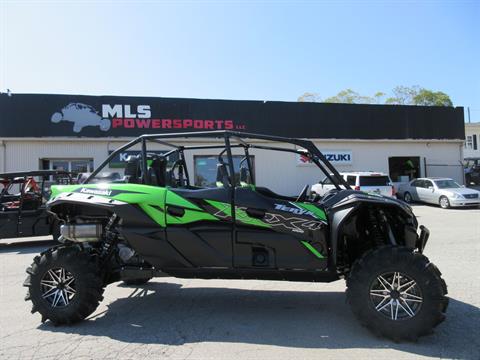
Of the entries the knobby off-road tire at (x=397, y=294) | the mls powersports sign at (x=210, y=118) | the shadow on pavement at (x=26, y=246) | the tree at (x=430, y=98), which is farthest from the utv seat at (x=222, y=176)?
the tree at (x=430, y=98)

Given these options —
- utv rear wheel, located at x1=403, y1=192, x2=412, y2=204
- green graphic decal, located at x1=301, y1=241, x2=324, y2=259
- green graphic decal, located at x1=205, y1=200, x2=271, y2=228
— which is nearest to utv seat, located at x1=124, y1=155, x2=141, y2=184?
green graphic decal, located at x1=205, y1=200, x2=271, y2=228

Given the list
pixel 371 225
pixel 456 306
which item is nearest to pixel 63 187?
pixel 371 225

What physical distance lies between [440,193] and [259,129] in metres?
9.33

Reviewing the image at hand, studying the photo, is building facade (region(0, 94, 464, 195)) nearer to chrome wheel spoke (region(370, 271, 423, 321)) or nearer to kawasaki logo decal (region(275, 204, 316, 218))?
kawasaki logo decal (region(275, 204, 316, 218))

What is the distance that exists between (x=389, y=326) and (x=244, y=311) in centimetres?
170

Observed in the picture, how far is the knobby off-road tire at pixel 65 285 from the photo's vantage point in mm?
4453

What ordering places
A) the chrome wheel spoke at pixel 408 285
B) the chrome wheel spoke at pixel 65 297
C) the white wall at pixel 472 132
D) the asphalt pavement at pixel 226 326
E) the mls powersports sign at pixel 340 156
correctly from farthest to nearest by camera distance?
the white wall at pixel 472 132, the mls powersports sign at pixel 340 156, the chrome wheel spoke at pixel 65 297, the chrome wheel spoke at pixel 408 285, the asphalt pavement at pixel 226 326

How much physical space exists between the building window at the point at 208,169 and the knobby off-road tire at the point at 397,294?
172 centimetres

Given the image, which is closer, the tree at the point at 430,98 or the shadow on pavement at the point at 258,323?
the shadow on pavement at the point at 258,323

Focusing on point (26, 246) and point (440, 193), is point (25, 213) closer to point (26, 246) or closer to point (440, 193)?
point (26, 246)

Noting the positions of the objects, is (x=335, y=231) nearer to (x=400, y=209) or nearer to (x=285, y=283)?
(x=400, y=209)

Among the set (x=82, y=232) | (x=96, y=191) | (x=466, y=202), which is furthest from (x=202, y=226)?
(x=466, y=202)

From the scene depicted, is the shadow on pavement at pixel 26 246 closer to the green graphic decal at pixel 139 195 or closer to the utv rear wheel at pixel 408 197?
the green graphic decal at pixel 139 195

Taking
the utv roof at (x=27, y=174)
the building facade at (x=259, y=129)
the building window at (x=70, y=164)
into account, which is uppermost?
the building facade at (x=259, y=129)
